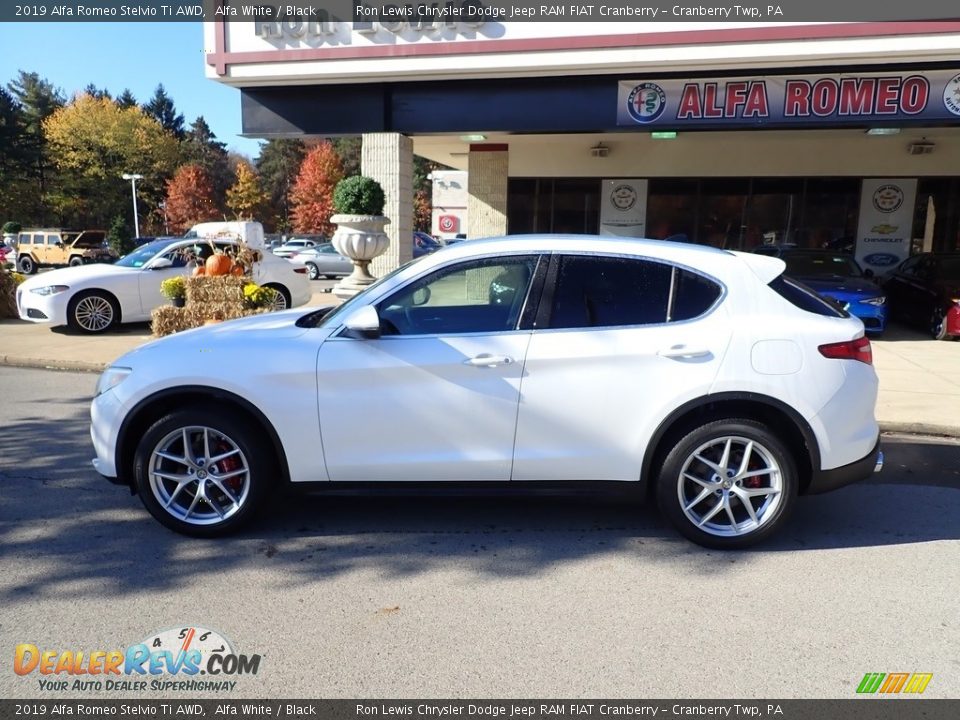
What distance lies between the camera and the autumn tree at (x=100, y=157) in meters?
57.3

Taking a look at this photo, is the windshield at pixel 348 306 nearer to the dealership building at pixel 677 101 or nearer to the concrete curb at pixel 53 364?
the concrete curb at pixel 53 364

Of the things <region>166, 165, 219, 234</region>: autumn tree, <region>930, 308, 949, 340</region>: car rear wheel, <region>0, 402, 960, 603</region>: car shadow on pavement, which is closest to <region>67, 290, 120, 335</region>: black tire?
<region>0, 402, 960, 603</region>: car shadow on pavement

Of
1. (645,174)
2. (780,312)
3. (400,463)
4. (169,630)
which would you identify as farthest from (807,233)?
(169,630)

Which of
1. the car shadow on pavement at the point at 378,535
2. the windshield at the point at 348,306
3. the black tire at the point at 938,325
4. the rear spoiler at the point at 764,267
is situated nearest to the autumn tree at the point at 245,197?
the black tire at the point at 938,325

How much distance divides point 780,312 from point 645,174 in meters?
13.7

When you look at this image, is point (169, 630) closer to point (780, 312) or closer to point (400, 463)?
point (400, 463)

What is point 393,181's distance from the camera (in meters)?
12.8

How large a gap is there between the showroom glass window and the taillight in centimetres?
165

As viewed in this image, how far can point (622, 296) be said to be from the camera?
13.2 ft

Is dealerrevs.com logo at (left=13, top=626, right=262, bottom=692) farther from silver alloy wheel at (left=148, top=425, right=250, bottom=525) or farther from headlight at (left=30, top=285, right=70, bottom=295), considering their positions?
headlight at (left=30, top=285, right=70, bottom=295)

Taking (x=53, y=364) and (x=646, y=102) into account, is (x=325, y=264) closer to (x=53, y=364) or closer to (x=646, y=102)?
(x=646, y=102)

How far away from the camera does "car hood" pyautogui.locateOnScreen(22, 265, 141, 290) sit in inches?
438

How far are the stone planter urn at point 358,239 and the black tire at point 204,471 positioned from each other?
803 cm

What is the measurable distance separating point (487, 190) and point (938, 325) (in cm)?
1000
